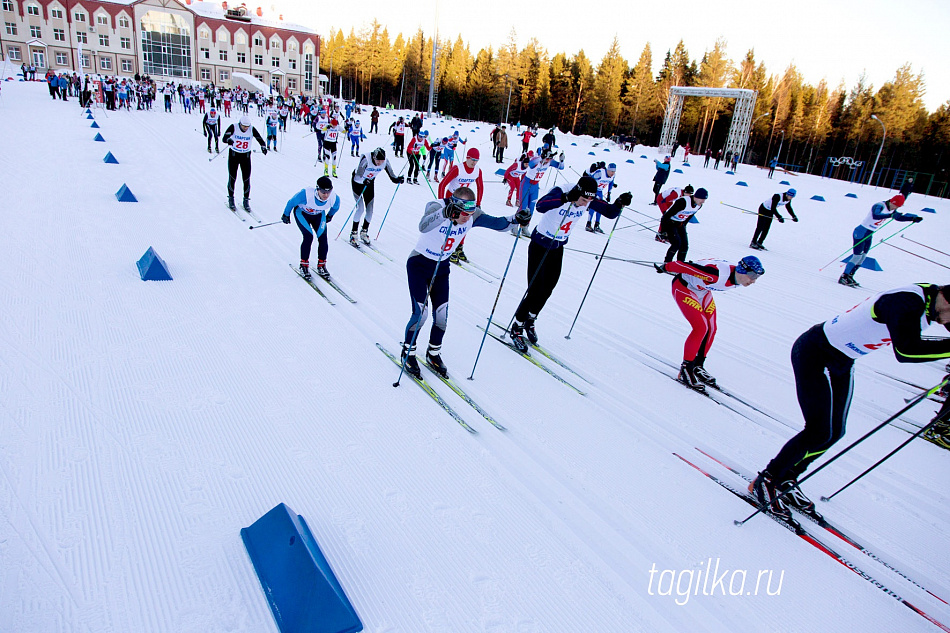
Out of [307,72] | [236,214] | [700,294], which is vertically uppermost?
[307,72]

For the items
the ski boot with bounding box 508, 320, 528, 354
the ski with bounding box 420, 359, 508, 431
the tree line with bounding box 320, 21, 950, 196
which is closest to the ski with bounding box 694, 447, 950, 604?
the ski with bounding box 420, 359, 508, 431

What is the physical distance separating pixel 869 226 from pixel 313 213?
9.54 metres

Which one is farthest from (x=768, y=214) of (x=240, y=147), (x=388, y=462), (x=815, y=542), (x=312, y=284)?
(x=240, y=147)

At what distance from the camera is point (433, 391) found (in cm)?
425

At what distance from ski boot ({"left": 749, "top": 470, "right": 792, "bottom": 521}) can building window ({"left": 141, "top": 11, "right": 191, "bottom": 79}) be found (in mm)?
74248

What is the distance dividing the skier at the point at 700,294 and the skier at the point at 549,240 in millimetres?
929

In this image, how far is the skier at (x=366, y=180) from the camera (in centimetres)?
773

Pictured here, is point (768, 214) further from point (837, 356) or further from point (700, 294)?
point (837, 356)

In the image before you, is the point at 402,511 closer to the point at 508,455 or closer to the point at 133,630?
the point at 508,455

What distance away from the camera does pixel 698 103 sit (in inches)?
1976

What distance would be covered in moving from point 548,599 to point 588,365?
2.82 meters

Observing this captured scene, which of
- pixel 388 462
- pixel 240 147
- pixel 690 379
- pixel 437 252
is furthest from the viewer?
pixel 240 147

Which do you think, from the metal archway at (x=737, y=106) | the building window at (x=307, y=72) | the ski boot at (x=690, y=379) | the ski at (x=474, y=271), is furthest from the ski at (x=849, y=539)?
the building window at (x=307, y=72)

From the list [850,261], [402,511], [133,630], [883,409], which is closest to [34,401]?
[133,630]
